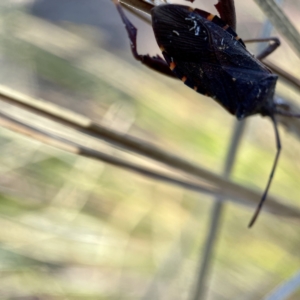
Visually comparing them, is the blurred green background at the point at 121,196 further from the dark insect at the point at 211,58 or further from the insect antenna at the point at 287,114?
the dark insect at the point at 211,58

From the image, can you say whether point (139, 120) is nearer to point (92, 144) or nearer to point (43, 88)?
point (43, 88)

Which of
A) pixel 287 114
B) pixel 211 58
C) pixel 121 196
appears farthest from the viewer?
pixel 121 196

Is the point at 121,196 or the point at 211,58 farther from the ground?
the point at 211,58

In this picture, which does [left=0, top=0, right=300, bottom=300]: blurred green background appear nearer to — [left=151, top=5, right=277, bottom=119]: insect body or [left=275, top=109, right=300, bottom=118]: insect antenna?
[left=275, top=109, right=300, bottom=118]: insect antenna

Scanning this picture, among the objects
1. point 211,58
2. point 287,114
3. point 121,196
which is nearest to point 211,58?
point 211,58

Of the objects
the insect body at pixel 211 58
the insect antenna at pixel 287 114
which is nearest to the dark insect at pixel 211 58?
the insect body at pixel 211 58

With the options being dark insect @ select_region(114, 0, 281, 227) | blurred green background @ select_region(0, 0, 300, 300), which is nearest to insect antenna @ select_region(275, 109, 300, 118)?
dark insect @ select_region(114, 0, 281, 227)

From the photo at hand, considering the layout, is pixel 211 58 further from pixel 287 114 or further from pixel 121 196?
pixel 121 196
